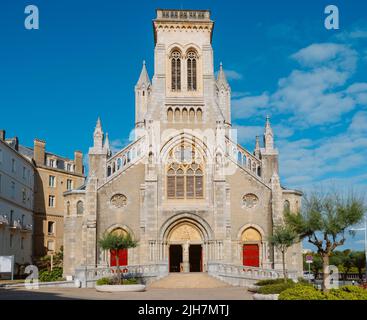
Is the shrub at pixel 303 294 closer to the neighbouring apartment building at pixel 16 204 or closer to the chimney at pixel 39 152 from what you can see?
the neighbouring apartment building at pixel 16 204

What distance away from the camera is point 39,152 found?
67.2 metres

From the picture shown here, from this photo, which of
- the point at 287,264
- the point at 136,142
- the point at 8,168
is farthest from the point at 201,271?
the point at 8,168

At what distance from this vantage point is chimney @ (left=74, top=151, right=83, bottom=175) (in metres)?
74.9

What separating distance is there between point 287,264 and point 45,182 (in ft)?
118

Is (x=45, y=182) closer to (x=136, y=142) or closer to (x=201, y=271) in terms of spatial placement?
(x=136, y=142)

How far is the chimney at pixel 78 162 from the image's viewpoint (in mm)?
74925

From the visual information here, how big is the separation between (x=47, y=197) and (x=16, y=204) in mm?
10918

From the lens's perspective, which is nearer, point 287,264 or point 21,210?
point 287,264

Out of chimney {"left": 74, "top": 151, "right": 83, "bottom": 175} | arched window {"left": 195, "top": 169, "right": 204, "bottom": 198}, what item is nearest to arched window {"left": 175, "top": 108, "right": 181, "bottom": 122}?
arched window {"left": 195, "top": 169, "right": 204, "bottom": 198}

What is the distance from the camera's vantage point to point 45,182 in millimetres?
67312

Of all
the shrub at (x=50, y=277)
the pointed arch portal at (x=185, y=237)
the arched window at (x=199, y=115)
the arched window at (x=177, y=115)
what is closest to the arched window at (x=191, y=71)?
the arched window at (x=199, y=115)

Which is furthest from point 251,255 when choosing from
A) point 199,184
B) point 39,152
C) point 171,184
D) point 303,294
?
point 39,152


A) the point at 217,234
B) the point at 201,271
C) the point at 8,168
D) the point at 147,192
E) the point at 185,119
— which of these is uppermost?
the point at 185,119

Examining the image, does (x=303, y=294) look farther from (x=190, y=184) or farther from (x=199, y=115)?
(x=199, y=115)
